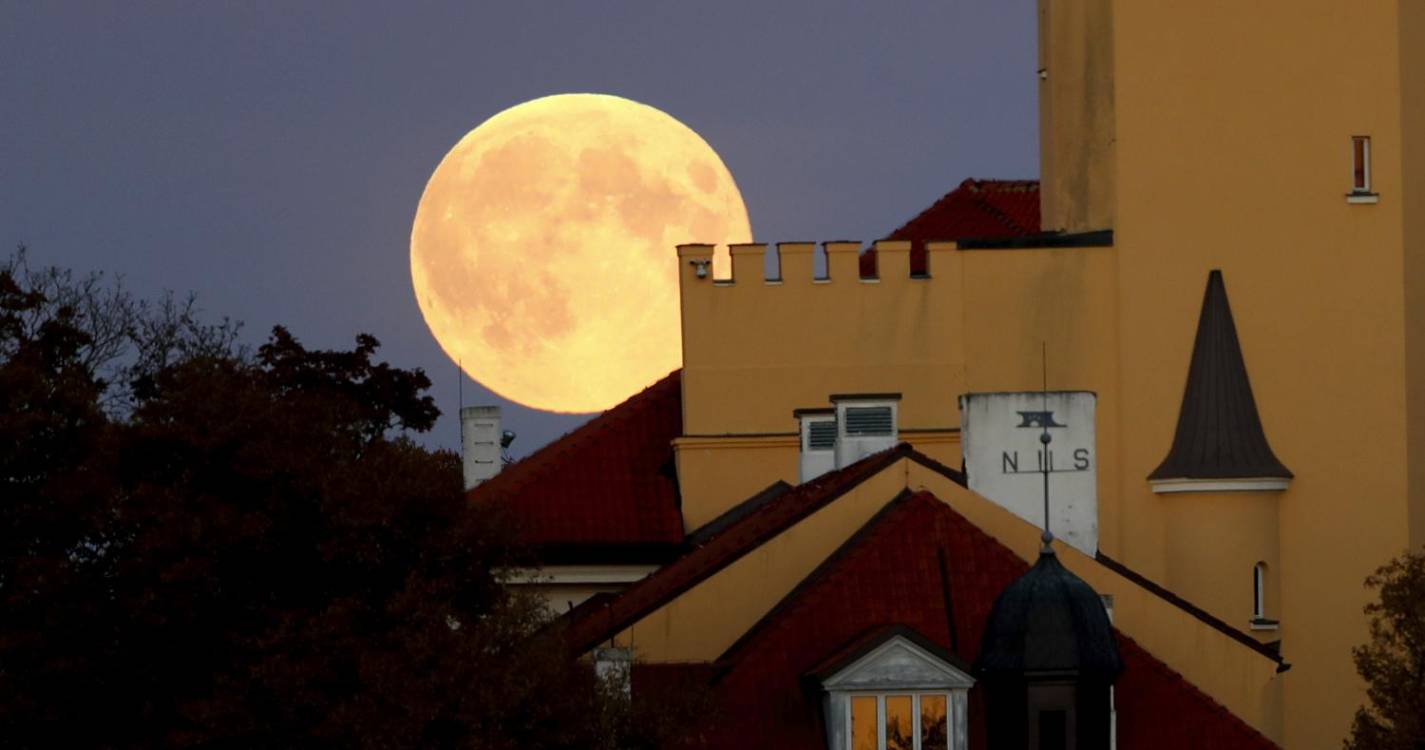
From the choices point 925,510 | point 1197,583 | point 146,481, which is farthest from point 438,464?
point 1197,583

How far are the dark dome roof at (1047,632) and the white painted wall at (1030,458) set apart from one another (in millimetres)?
7515

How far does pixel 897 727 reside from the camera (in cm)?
4138

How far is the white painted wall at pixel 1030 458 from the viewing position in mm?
49031

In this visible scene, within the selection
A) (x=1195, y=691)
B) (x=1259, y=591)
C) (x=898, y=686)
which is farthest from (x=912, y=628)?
(x=1259, y=591)

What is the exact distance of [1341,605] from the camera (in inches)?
2184

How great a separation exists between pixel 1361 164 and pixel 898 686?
17.9 metres

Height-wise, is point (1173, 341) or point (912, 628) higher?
point (1173, 341)

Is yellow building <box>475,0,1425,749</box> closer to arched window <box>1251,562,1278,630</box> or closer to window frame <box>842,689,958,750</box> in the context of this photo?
arched window <box>1251,562,1278,630</box>

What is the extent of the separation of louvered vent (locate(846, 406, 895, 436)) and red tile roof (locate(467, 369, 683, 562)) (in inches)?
184

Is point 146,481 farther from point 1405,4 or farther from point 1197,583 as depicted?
point 1405,4

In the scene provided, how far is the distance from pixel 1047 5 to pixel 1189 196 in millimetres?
4479

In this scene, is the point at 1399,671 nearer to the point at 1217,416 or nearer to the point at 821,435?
the point at 1217,416

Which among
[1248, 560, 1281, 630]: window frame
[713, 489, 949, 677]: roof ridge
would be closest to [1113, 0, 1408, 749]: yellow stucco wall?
[1248, 560, 1281, 630]: window frame

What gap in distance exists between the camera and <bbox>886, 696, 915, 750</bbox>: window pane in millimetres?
41344
